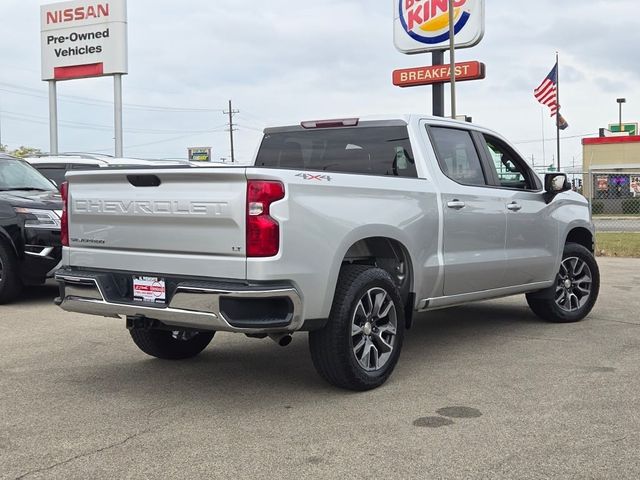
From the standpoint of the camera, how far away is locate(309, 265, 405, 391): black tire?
15.7 feet

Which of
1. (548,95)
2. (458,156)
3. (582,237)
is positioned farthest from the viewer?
(548,95)

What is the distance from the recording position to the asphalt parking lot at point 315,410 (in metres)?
3.74

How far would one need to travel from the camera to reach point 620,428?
423 centimetres

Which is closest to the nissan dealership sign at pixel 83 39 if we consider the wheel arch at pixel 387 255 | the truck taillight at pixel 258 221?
the wheel arch at pixel 387 255

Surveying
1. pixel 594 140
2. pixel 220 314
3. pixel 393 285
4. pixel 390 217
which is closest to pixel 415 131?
pixel 390 217

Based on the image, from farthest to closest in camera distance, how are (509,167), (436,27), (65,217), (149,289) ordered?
(436,27)
(509,167)
(65,217)
(149,289)

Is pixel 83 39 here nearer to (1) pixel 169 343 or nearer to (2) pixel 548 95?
(2) pixel 548 95

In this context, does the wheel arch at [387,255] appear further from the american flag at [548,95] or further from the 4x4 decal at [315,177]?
the american flag at [548,95]

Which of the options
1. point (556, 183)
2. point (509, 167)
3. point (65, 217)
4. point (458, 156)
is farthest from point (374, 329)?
point (556, 183)

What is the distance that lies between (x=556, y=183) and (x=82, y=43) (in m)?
23.3

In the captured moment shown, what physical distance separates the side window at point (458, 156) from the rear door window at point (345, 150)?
336mm

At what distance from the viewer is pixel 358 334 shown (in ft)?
16.5

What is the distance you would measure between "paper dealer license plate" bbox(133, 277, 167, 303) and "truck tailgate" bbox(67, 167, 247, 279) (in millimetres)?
64

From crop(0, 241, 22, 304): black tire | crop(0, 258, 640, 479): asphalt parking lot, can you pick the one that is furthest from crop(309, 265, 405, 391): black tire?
crop(0, 241, 22, 304): black tire
